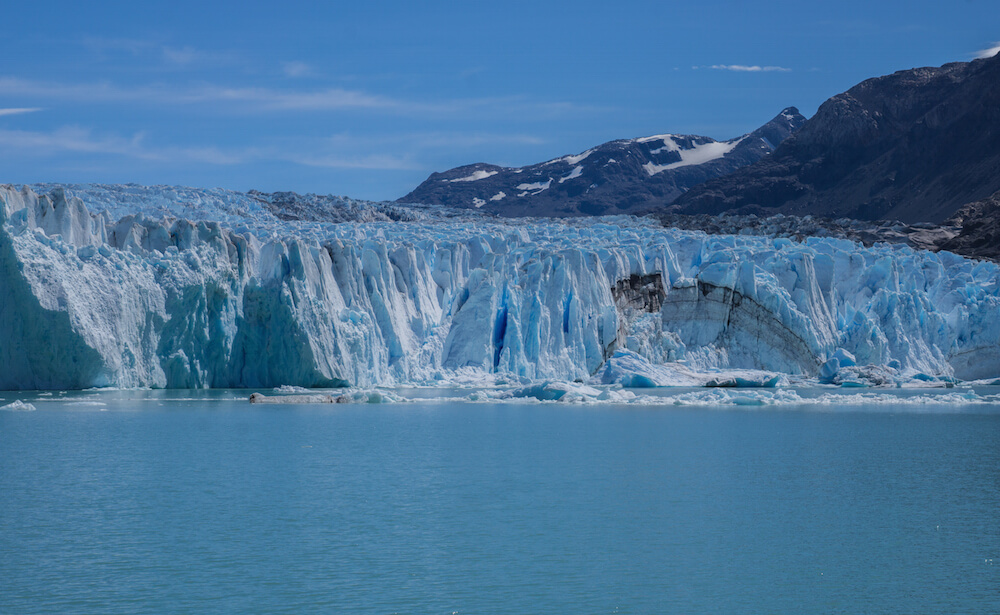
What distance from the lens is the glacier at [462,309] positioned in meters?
24.9

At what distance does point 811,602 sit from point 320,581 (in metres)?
3.52

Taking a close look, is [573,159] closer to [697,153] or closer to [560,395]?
[697,153]

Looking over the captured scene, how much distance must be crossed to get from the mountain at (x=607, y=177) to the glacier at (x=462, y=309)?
78327 millimetres

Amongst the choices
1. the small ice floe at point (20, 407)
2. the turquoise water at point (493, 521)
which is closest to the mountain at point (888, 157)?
the turquoise water at point (493, 521)

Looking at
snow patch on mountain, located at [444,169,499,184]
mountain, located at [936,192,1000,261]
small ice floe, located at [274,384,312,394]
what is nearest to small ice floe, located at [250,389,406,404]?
small ice floe, located at [274,384,312,394]

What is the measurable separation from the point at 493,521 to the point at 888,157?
91.5m

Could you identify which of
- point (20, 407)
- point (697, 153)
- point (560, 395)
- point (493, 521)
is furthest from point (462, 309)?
point (697, 153)

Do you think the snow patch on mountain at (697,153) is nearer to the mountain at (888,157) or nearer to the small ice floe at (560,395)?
the mountain at (888,157)

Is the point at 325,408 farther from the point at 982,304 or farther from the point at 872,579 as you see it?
the point at 982,304

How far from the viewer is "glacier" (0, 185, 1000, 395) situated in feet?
81.6

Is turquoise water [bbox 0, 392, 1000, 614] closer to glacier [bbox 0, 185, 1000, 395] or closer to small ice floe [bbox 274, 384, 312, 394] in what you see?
glacier [bbox 0, 185, 1000, 395]

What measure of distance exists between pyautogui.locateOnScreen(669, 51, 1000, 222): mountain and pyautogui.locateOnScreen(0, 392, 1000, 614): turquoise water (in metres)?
72.8

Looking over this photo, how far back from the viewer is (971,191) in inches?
Answer: 3083

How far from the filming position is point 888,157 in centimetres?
9175
